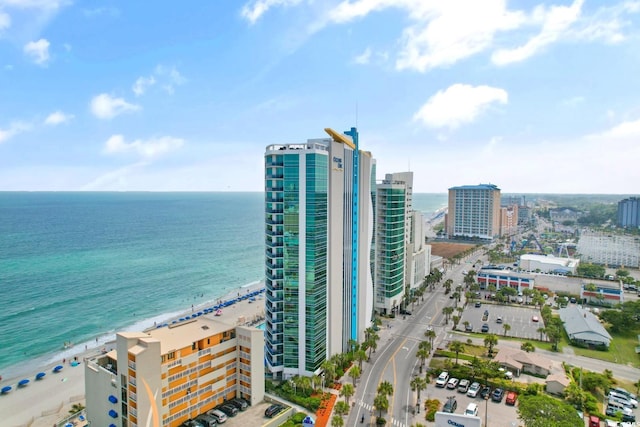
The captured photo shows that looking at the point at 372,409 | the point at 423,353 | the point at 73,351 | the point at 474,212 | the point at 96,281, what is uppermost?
the point at 474,212

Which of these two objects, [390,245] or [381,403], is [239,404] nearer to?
[381,403]

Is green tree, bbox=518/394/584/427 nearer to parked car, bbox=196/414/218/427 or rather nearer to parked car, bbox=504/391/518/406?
parked car, bbox=504/391/518/406

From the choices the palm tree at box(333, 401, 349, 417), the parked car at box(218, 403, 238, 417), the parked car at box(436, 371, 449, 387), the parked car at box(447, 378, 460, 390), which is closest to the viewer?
the palm tree at box(333, 401, 349, 417)

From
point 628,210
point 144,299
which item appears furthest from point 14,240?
point 628,210

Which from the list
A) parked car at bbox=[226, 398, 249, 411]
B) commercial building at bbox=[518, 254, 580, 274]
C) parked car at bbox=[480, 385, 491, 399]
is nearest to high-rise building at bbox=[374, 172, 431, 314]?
parked car at bbox=[480, 385, 491, 399]

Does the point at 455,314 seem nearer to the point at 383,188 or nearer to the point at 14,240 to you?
the point at 383,188

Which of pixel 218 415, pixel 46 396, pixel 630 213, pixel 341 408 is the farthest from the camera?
pixel 630 213

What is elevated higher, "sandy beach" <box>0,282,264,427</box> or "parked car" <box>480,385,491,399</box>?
"parked car" <box>480,385,491,399</box>

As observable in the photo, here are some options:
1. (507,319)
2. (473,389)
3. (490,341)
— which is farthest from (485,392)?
(507,319)
